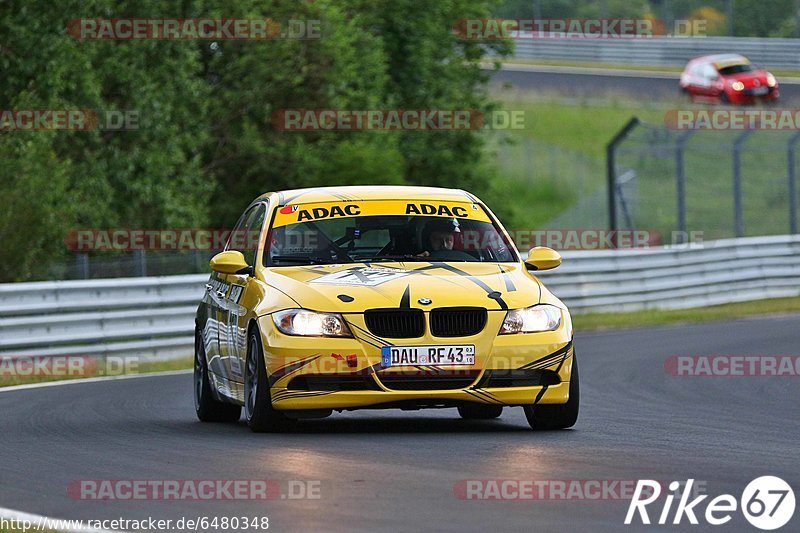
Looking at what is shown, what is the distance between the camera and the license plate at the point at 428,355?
408 inches

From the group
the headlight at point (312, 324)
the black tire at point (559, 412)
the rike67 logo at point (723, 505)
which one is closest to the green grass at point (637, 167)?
the black tire at point (559, 412)

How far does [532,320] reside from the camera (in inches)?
420

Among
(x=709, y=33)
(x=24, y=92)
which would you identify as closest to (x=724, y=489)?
(x=24, y=92)

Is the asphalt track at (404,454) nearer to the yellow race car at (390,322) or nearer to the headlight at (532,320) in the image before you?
the yellow race car at (390,322)

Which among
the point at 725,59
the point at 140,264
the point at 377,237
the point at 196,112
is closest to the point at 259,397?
the point at 377,237

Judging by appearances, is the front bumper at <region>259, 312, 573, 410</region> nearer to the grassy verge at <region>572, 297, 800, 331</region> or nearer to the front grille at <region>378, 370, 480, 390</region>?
the front grille at <region>378, 370, 480, 390</region>

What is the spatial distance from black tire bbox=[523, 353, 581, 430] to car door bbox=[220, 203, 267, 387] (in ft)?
5.97

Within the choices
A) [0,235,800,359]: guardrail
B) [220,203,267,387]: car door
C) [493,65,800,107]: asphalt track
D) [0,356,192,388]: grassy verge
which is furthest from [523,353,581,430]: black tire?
[493,65,800,107]: asphalt track

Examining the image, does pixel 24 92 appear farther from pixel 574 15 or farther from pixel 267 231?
pixel 574 15

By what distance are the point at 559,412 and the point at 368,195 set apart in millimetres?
2026

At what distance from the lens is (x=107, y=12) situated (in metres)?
30.0

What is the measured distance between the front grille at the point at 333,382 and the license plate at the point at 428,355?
0.47 ft

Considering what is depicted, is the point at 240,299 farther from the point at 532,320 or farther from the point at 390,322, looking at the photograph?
the point at 532,320

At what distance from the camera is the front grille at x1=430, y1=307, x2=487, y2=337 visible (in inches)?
412
